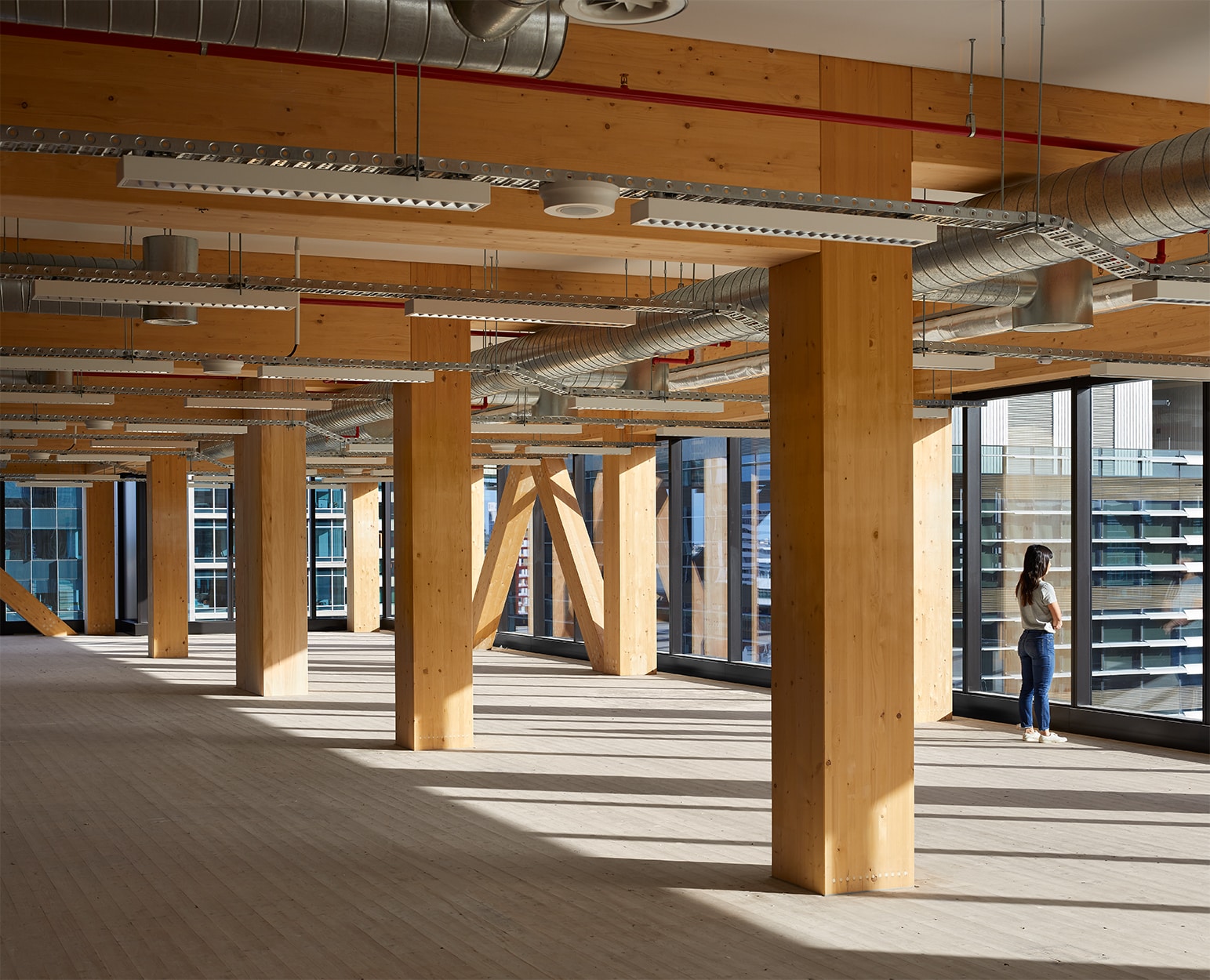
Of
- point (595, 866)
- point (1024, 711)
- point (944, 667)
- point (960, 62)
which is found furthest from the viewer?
point (944, 667)

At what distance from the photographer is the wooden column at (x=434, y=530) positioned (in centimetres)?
1122

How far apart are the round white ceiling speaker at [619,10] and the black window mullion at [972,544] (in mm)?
11620

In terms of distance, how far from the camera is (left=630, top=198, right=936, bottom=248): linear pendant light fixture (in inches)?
192

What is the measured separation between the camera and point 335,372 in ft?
31.7

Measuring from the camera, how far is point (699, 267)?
432 inches

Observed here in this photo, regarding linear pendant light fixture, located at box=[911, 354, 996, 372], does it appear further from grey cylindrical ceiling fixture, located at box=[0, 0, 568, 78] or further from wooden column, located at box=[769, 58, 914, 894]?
grey cylindrical ceiling fixture, located at box=[0, 0, 568, 78]

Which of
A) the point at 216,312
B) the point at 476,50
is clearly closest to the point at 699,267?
the point at 216,312

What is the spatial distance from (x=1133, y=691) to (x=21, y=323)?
10.5 meters

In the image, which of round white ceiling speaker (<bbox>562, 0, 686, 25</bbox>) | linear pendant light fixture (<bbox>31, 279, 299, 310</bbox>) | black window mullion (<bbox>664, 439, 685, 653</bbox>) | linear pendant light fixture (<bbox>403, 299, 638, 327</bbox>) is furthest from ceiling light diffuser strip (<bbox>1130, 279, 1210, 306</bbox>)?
black window mullion (<bbox>664, 439, 685, 653</bbox>)

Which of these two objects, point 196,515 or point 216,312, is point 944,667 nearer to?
point 216,312

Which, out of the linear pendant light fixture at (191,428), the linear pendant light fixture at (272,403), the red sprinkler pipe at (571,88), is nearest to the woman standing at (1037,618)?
the red sprinkler pipe at (571,88)

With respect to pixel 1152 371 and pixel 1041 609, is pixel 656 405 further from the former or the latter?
pixel 1152 371

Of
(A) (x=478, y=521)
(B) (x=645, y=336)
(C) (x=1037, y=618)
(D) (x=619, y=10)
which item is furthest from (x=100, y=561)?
(D) (x=619, y=10)

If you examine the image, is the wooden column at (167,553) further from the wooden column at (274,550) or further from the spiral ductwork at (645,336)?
the spiral ductwork at (645,336)
